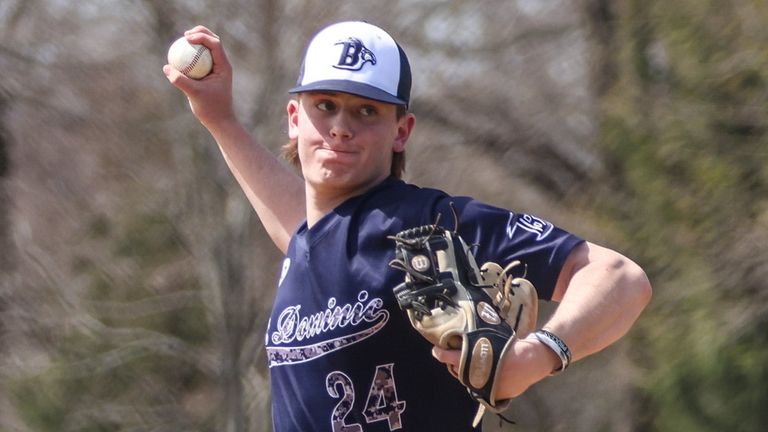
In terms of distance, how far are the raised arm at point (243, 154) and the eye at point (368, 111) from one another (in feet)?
1.99

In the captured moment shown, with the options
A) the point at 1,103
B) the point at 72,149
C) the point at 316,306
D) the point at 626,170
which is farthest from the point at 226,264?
the point at 316,306

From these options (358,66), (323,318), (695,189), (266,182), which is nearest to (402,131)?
(358,66)

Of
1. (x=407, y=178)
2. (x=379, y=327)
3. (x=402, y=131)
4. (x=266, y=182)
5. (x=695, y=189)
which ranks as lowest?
(x=695, y=189)

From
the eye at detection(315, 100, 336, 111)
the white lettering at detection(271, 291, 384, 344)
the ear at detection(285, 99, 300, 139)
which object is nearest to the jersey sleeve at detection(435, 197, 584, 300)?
the white lettering at detection(271, 291, 384, 344)

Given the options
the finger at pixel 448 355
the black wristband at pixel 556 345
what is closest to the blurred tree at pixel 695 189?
the black wristband at pixel 556 345

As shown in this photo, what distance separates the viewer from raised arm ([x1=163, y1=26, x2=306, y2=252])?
3.63 meters

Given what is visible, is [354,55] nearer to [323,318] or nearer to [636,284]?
[323,318]

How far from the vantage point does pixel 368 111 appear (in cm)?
307

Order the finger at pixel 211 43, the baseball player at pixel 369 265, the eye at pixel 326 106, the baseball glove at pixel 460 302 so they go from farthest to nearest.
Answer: the finger at pixel 211 43, the eye at pixel 326 106, the baseball player at pixel 369 265, the baseball glove at pixel 460 302

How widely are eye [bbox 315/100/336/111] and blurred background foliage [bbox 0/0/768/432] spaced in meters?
6.64

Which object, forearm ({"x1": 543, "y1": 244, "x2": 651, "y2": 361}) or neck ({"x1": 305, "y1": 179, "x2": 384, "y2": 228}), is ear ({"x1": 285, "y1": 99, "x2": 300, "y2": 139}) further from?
forearm ({"x1": 543, "y1": 244, "x2": 651, "y2": 361})

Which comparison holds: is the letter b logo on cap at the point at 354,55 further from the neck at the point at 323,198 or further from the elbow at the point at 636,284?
→ the elbow at the point at 636,284

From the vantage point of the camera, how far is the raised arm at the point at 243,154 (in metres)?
3.63

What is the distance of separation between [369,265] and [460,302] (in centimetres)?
43
